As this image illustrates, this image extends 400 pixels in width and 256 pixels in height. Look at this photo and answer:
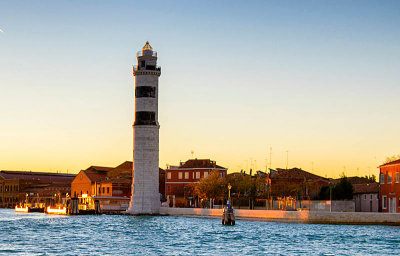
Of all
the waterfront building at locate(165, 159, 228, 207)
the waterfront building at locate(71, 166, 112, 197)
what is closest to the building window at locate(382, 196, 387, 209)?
the waterfront building at locate(165, 159, 228, 207)

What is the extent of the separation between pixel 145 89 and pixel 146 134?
5.06 meters

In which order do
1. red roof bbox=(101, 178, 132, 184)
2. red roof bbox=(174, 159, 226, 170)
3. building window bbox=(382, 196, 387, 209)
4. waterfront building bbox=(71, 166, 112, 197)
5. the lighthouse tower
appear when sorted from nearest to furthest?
building window bbox=(382, 196, 387, 209) < the lighthouse tower < red roof bbox=(174, 159, 226, 170) < red roof bbox=(101, 178, 132, 184) < waterfront building bbox=(71, 166, 112, 197)

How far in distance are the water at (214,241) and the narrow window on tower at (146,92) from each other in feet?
79.7

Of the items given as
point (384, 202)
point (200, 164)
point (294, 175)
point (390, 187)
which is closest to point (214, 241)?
point (390, 187)

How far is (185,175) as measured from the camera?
3317 inches

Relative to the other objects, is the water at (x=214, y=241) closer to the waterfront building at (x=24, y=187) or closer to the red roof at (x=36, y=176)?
the waterfront building at (x=24, y=187)

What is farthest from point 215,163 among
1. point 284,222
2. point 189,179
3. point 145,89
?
point 284,222

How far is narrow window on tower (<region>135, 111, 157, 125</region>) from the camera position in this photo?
2685 inches

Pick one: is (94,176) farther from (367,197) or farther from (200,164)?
(367,197)

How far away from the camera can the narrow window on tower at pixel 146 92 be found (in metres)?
68.5

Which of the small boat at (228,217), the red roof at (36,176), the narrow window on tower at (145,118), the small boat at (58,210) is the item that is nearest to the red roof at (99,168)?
the small boat at (58,210)

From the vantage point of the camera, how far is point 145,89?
2707 inches

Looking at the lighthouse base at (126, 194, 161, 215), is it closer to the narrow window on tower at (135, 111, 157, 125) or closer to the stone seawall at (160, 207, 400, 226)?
the narrow window on tower at (135, 111, 157, 125)

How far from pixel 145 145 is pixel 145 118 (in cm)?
298
